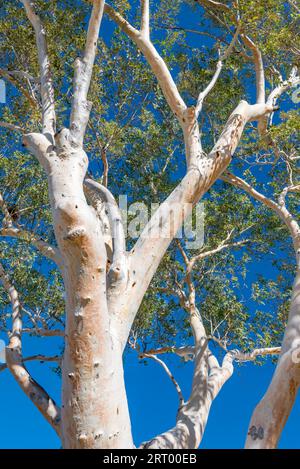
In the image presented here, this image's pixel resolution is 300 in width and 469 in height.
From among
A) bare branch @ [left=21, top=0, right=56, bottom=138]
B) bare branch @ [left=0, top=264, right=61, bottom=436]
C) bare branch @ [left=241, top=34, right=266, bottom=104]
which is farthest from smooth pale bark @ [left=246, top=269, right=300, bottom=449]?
bare branch @ [left=241, top=34, right=266, bottom=104]

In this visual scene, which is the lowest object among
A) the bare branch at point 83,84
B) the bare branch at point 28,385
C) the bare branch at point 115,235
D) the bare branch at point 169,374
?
the bare branch at point 169,374

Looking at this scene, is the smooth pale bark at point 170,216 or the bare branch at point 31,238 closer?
the smooth pale bark at point 170,216

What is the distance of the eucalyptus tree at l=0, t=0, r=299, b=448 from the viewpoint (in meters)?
3.56

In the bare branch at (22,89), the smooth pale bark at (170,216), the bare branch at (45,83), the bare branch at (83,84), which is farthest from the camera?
the bare branch at (22,89)

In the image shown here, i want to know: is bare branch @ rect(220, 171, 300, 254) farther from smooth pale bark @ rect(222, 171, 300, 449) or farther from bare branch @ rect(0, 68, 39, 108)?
bare branch @ rect(0, 68, 39, 108)

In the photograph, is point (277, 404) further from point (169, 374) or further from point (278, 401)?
point (169, 374)

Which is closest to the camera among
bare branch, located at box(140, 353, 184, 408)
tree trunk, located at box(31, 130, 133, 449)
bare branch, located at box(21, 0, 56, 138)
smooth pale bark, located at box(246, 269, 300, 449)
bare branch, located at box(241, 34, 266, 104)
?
smooth pale bark, located at box(246, 269, 300, 449)

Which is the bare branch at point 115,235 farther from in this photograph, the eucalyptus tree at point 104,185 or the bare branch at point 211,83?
the bare branch at point 211,83

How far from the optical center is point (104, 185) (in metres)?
7.83

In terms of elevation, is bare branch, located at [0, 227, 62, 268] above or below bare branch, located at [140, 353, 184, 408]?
above

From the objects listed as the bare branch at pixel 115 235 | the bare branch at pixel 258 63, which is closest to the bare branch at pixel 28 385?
the bare branch at pixel 115 235

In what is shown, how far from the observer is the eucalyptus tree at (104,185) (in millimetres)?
3564

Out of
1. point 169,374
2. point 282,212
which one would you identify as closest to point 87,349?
point 282,212

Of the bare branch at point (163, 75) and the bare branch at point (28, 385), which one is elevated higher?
the bare branch at point (163, 75)
